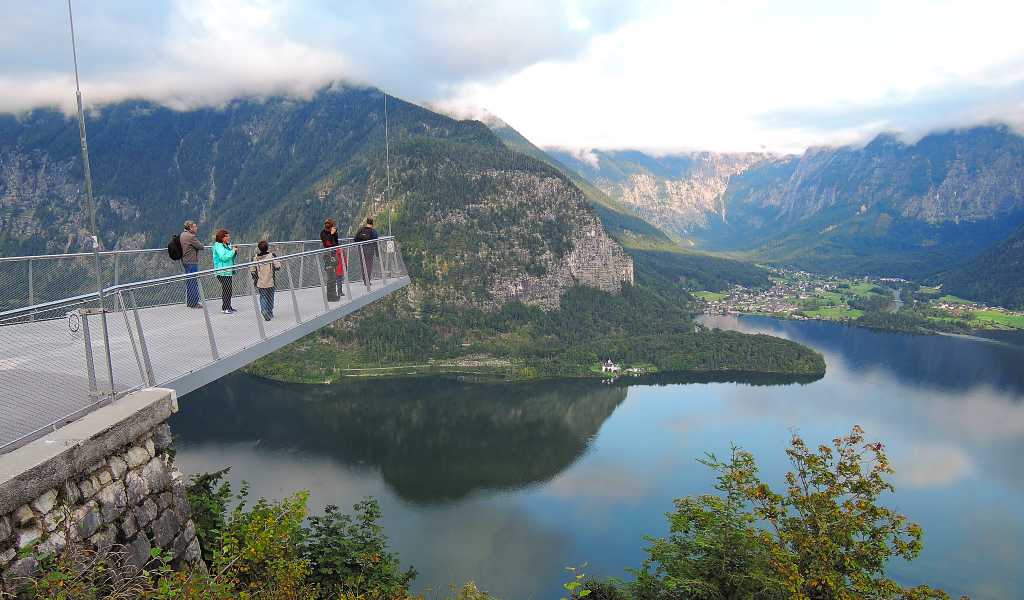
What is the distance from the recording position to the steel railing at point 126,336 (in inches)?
246

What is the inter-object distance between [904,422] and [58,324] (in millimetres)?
98026

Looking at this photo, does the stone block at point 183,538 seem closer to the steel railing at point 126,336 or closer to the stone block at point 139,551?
the stone block at point 139,551

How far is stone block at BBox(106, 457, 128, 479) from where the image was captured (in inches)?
240

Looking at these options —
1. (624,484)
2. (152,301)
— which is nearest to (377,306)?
(624,484)

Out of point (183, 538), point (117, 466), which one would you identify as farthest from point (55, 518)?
point (183, 538)

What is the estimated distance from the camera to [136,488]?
6.35m

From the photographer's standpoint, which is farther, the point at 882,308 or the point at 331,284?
the point at 882,308

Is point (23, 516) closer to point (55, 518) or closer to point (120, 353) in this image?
point (55, 518)

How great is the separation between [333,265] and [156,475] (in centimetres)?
800

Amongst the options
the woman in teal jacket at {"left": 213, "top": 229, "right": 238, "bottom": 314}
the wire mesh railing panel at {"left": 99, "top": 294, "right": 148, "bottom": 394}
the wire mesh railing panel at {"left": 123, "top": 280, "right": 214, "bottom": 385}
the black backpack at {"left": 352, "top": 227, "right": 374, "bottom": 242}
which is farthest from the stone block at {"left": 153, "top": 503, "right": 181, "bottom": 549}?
the black backpack at {"left": 352, "top": 227, "right": 374, "bottom": 242}

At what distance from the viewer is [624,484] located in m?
63.2

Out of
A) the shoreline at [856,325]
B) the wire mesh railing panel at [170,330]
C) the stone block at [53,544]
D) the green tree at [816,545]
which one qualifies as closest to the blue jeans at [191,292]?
the wire mesh railing panel at [170,330]

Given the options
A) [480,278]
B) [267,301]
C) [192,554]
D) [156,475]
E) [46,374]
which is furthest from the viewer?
[480,278]

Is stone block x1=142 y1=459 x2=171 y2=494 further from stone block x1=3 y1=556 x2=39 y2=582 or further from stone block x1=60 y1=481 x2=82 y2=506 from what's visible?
stone block x1=3 y1=556 x2=39 y2=582
